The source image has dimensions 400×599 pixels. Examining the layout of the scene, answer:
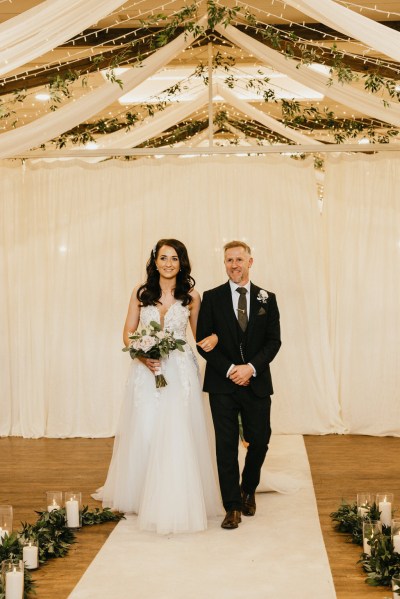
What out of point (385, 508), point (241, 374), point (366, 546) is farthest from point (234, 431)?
point (366, 546)

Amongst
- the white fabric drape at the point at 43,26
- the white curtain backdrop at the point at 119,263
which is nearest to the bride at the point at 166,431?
the white fabric drape at the point at 43,26

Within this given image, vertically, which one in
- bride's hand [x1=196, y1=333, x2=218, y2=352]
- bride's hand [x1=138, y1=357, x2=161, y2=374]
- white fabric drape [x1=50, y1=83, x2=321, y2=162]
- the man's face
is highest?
white fabric drape [x1=50, y1=83, x2=321, y2=162]

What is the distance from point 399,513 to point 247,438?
960mm

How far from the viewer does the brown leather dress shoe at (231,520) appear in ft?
15.0

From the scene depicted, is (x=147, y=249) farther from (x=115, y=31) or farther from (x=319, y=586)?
(x=319, y=586)

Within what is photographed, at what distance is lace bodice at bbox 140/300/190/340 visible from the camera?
16.5 feet

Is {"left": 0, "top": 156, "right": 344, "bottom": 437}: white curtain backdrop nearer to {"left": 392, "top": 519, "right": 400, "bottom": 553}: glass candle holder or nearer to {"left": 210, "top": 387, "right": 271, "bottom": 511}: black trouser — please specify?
{"left": 210, "top": 387, "right": 271, "bottom": 511}: black trouser

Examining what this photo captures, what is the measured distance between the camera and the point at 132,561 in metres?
4.05

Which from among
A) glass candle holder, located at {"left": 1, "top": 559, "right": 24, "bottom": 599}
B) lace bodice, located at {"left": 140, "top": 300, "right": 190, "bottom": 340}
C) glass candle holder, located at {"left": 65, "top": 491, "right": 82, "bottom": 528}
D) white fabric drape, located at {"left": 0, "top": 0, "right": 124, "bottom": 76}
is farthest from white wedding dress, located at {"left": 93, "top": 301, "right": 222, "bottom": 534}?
white fabric drape, located at {"left": 0, "top": 0, "right": 124, "bottom": 76}

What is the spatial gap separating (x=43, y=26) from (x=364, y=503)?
2996 mm

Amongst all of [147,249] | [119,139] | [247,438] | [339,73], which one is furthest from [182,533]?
[119,139]

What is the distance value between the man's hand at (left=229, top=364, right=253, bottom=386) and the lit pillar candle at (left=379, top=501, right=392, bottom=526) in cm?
96

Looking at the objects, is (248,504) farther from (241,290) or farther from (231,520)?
(241,290)

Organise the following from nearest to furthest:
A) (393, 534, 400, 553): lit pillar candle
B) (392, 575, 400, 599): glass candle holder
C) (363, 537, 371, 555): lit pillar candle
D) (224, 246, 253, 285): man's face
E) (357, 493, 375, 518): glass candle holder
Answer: (392, 575, 400, 599): glass candle holder
(393, 534, 400, 553): lit pillar candle
(363, 537, 371, 555): lit pillar candle
(357, 493, 375, 518): glass candle holder
(224, 246, 253, 285): man's face
